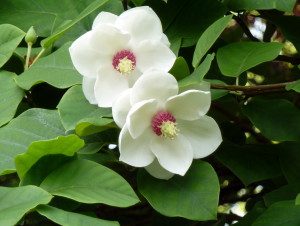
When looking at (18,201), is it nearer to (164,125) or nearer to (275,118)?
(164,125)

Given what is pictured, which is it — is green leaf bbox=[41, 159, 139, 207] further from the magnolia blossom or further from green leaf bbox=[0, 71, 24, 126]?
green leaf bbox=[0, 71, 24, 126]

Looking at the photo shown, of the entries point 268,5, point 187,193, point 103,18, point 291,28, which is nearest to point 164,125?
point 187,193

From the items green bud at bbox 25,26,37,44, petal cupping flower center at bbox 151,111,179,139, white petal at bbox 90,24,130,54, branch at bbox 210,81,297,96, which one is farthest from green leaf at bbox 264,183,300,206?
green bud at bbox 25,26,37,44

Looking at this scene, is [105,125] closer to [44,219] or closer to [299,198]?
[299,198]

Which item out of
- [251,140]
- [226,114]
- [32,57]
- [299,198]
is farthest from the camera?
[251,140]

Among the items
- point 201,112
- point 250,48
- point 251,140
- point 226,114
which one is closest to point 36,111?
point 201,112

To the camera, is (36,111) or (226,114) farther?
(226,114)

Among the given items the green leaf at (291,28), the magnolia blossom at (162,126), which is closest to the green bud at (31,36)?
the magnolia blossom at (162,126)
